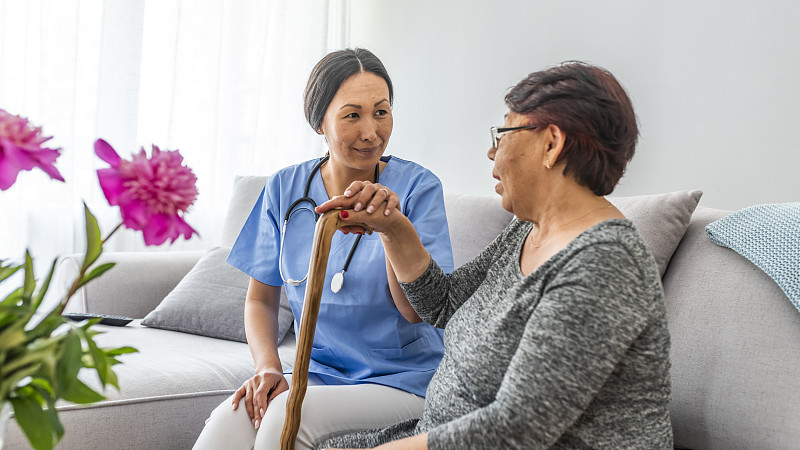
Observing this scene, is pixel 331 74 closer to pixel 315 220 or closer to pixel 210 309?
pixel 315 220

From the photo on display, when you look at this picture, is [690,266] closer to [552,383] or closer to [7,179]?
[552,383]

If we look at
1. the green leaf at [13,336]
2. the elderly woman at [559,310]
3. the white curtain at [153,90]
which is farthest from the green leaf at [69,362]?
the white curtain at [153,90]

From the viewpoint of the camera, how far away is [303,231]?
161 centimetres

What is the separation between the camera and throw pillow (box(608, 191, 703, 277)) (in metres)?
1.53

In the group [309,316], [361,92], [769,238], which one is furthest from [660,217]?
[309,316]

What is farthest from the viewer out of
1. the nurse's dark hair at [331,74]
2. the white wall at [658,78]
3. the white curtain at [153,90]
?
the white curtain at [153,90]

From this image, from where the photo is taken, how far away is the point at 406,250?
1.31 meters

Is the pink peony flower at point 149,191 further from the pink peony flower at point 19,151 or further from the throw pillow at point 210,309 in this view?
the throw pillow at point 210,309

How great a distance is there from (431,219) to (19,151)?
96cm

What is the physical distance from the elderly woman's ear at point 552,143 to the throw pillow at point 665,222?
22.5 inches

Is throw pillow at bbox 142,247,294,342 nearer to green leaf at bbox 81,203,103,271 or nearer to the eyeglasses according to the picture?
the eyeglasses

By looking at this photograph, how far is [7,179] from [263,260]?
1030 millimetres

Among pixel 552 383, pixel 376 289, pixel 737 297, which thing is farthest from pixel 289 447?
pixel 737 297

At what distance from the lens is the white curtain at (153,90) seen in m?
2.79
